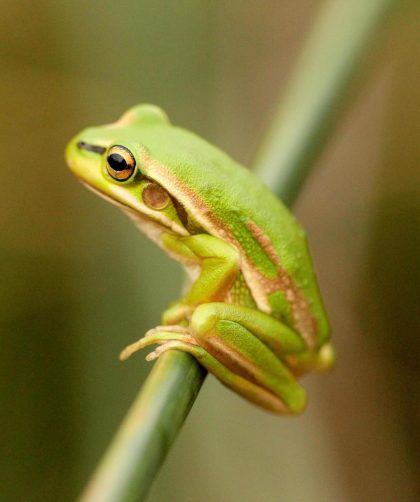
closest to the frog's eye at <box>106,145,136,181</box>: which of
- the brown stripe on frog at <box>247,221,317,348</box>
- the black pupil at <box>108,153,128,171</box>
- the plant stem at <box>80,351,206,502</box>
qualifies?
the black pupil at <box>108,153,128,171</box>

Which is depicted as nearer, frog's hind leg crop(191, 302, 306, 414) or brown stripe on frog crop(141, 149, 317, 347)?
frog's hind leg crop(191, 302, 306, 414)

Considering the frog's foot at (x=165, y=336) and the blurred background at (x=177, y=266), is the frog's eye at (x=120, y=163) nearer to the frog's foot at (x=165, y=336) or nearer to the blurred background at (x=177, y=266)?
the frog's foot at (x=165, y=336)

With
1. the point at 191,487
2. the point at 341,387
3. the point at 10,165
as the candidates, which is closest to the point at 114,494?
the point at 191,487

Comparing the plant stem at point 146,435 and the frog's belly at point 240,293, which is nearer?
the plant stem at point 146,435

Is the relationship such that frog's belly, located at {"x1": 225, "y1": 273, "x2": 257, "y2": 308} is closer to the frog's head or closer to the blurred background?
the frog's head

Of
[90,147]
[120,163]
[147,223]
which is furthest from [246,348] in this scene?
[90,147]

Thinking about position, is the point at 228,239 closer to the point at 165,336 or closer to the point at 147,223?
the point at 147,223

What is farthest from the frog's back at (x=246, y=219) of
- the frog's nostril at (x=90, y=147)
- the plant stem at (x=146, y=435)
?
the plant stem at (x=146, y=435)
